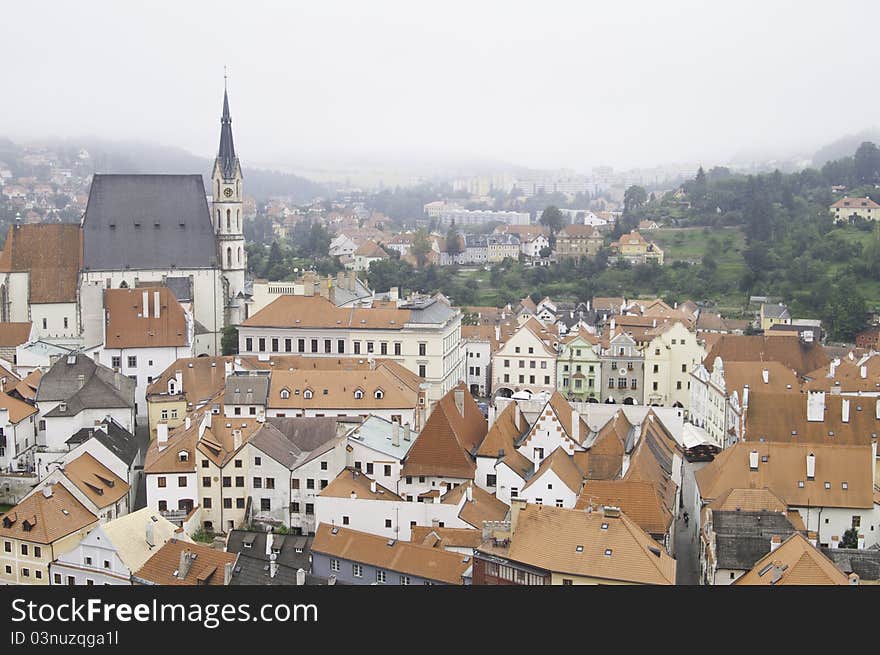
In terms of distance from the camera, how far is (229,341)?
2539 cm

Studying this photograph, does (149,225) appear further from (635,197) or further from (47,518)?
(635,197)

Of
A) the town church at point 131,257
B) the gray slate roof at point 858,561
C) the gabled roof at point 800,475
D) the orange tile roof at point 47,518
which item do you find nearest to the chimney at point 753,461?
the gabled roof at point 800,475

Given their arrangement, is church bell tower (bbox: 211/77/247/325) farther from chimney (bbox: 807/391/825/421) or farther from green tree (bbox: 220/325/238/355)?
chimney (bbox: 807/391/825/421)

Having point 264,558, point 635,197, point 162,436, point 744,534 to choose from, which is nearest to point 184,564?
point 264,558

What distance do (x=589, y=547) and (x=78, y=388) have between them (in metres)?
11.5

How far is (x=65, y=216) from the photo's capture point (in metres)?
34.4

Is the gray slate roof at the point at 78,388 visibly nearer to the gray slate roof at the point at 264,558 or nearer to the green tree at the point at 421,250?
the gray slate roof at the point at 264,558

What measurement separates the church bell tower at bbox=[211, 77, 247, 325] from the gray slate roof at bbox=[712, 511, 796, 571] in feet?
57.2

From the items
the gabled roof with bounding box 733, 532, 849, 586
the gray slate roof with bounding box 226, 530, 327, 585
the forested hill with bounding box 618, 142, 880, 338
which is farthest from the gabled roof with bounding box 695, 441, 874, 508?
the forested hill with bounding box 618, 142, 880, 338
